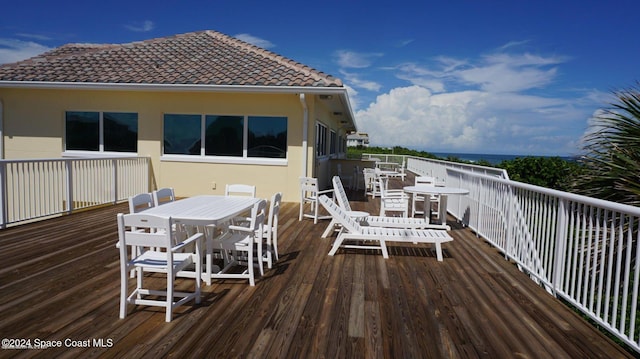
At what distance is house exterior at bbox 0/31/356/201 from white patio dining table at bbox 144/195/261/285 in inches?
193

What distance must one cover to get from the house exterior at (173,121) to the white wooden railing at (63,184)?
3.49 feet

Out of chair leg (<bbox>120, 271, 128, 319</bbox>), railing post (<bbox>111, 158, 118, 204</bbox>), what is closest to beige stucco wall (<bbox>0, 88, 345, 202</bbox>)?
railing post (<bbox>111, 158, 118, 204</bbox>)

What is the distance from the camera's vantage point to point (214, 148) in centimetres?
967

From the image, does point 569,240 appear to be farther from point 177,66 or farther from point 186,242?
point 177,66

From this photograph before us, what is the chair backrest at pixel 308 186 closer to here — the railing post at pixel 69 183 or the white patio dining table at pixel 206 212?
the white patio dining table at pixel 206 212

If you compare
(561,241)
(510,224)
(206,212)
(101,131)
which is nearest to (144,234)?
(206,212)

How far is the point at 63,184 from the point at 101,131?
10.1 ft

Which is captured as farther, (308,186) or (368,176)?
(368,176)

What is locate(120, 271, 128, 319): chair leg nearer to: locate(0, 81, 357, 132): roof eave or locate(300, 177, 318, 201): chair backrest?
locate(300, 177, 318, 201): chair backrest

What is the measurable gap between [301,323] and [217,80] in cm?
738

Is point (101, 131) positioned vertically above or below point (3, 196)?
above

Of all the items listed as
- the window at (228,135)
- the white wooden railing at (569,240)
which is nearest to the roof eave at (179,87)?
the window at (228,135)

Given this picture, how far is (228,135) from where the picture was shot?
961 cm

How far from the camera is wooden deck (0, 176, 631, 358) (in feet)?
8.50
